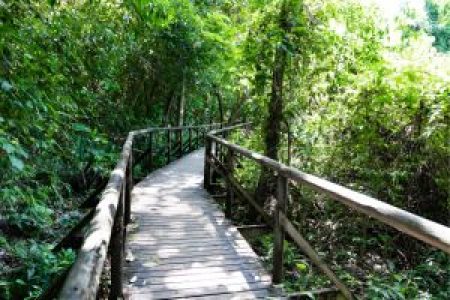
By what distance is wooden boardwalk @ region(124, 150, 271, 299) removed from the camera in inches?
141

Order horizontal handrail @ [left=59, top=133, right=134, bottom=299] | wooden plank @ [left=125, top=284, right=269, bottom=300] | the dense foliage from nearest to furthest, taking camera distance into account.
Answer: horizontal handrail @ [left=59, top=133, right=134, bottom=299]
wooden plank @ [left=125, top=284, right=269, bottom=300]
the dense foliage

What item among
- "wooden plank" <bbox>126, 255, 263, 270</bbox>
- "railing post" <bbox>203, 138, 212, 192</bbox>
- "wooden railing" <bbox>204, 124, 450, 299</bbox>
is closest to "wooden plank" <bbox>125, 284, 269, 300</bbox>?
"wooden railing" <bbox>204, 124, 450, 299</bbox>

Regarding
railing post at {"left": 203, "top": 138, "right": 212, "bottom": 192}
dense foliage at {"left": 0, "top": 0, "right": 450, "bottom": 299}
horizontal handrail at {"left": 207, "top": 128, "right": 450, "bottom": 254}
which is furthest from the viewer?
railing post at {"left": 203, "top": 138, "right": 212, "bottom": 192}

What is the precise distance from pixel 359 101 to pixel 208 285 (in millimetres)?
3512

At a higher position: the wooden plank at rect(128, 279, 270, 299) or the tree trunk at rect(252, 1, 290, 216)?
the tree trunk at rect(252, 1, 290, 216)

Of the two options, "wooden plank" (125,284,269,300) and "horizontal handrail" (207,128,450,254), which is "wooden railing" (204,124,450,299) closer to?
"horizontal handrail" (207,128,450,254)

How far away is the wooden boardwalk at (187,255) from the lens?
3.57 meters

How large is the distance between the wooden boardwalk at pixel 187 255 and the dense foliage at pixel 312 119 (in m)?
0.57

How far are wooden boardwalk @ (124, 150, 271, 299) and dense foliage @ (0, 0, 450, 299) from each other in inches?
22.5

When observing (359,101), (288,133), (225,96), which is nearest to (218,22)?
(288,133)

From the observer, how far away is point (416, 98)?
17.1ft

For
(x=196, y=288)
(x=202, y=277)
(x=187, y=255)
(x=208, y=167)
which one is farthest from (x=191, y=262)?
(x=208, y=167)

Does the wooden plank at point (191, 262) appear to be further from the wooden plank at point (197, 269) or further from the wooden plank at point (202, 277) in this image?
the wooden plank at point (202, 277)

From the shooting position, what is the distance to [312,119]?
259 inches
